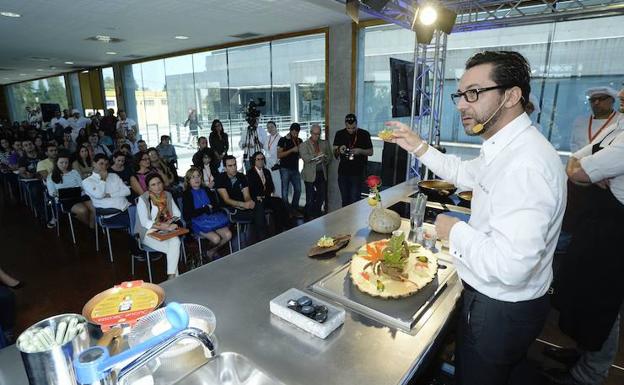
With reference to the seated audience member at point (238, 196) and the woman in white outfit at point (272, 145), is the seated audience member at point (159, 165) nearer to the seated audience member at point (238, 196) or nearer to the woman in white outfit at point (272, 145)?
the seated audience member at point (238, 196)

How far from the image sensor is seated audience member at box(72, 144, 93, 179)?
520 cm

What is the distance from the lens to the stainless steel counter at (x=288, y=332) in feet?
3.35

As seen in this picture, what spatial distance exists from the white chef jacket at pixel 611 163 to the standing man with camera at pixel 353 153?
3.26 metres

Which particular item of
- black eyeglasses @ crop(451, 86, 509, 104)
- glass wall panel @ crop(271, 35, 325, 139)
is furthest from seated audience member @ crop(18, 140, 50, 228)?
black eyeglasses @ crop(451, 86, 509, 104)

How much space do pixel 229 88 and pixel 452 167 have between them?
22.0 feet

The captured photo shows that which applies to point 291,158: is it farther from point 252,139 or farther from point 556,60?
point 556,60

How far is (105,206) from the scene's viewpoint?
4.11m

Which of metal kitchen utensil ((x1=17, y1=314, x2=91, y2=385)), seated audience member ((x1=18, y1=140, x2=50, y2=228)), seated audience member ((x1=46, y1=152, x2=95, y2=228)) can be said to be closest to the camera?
metal kitchen utensil ((x1=17, y1=314, x2=91, y2=385))

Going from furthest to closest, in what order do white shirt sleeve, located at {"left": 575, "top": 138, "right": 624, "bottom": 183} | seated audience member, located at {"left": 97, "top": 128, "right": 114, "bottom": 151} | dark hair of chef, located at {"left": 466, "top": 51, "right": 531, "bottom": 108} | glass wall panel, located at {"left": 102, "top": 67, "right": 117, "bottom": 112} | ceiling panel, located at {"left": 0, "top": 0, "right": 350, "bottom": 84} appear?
glass wall panel, located at {"left": 102, "top": 67, "right": 117, "bottom": 112}
seated audience member, located at {"left": 97, "top": 128, "right": 114, "bottom": 151}
ceiling panel, located at {"left": 0, "top": 0, "right": 350, "bottom": 84}
white shirt sleeve, located at {"left": 575, "top": 138, "right": 624, "bottom": 183}
dark hair of chef, located at {"left": 466, "top": 51, "right": 531, "bottom": 108}

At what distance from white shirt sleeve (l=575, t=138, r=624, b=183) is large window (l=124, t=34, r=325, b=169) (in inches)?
180

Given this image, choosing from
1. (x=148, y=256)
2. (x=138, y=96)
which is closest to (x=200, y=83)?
(x=138, y=96)

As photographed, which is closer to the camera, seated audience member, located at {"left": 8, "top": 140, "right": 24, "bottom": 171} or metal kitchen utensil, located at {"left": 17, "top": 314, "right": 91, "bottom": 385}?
metal kitchen utensil, located at {"left": 17, "top": 314, "right": 91, "bottom": 385}

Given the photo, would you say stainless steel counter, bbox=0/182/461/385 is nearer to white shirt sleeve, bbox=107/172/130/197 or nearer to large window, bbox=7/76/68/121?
white shirt sleeve, bbox=107/172/130/197

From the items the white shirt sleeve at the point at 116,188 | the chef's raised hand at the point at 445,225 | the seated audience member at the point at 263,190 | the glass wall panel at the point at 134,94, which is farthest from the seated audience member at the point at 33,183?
the chef's raised hand at the point at 445,225
